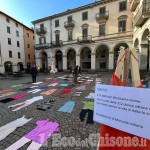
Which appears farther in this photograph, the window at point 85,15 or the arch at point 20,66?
the arch at point 20,66

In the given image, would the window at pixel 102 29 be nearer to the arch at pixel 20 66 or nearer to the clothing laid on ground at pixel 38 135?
the arch at pixel 20 66

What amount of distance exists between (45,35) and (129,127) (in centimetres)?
3047

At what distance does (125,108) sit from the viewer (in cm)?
147

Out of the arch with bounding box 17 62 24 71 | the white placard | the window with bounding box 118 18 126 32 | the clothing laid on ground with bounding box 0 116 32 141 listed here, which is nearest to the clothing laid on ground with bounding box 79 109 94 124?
the clothing laid on ground with bounding box 0 116 32 141

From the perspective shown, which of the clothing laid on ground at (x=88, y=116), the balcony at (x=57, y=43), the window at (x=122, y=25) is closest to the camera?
the clothing laid on ground at (x=88, y=116)

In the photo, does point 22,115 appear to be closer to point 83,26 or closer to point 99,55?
point 83,26

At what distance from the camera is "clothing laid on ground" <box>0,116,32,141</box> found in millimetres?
3219

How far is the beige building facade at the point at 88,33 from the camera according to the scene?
20891 mm

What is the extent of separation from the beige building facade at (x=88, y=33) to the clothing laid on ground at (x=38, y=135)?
2040cm

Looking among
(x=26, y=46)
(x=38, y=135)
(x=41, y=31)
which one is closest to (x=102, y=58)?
(x=41, y=31)

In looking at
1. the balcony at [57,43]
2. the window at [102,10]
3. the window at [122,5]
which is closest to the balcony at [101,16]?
the window at [102,10]

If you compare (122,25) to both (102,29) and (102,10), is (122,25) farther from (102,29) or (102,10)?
(102,10)

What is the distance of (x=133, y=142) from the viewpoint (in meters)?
1.64

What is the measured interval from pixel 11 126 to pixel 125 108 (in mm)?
3632
